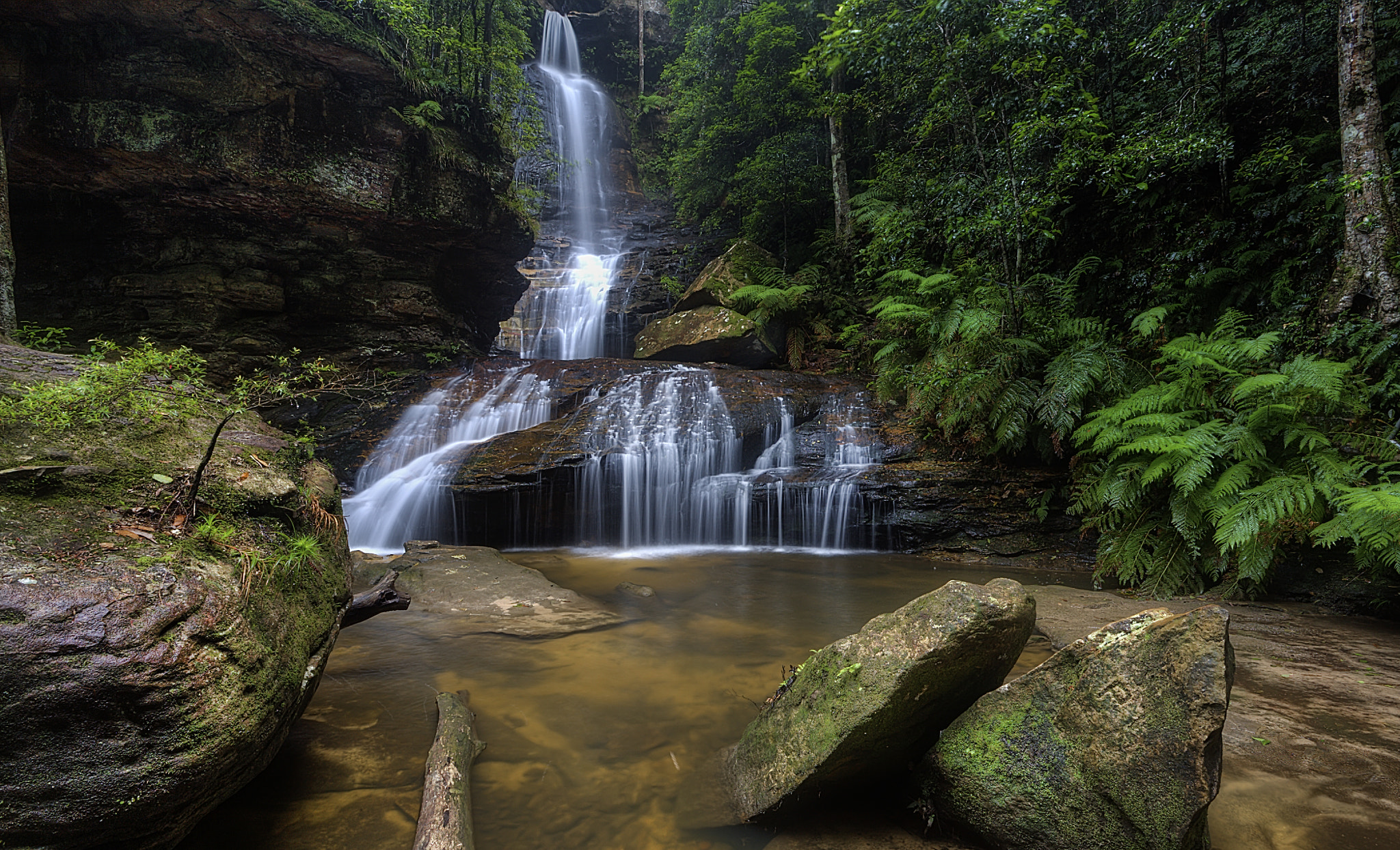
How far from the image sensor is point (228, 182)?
891 centimetres

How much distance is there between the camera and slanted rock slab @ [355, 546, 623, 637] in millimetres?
4660

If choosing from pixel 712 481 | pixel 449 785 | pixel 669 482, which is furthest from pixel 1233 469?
pixel 669 482

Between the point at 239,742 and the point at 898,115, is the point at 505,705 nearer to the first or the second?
the point at 239,742

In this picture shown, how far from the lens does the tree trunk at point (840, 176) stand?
12.2m

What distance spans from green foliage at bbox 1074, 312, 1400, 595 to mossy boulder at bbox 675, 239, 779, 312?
8.21 meters

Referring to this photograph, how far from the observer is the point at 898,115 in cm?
1184

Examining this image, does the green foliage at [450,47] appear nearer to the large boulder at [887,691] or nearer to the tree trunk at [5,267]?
the tree trunk at [5,267]

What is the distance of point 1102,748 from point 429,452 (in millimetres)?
9866

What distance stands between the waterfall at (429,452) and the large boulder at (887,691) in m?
7.13

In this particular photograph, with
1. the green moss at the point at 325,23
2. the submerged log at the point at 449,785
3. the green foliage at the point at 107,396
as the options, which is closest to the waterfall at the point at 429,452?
the green foliage at the point at 107,396

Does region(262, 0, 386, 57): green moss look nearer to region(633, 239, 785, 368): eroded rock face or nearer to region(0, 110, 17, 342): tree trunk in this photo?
region(0, 110, 17, 342): tree trunk

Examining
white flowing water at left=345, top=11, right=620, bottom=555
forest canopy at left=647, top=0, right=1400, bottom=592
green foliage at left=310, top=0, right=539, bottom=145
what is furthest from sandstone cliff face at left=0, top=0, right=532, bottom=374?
forest canopy at left=647, top=0, right=1400, bottom=592

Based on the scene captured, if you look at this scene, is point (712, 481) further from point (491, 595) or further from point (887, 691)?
point (887, 691)

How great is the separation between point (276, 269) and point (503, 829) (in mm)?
11544
